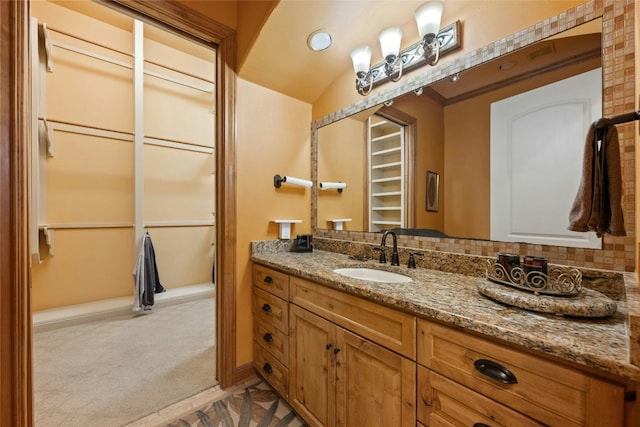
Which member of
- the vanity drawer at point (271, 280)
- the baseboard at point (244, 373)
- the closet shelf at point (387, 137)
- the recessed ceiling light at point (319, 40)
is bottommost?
the baseboard at point (244, 373)

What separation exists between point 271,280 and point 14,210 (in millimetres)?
1204

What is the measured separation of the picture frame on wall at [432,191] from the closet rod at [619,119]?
2.53ft

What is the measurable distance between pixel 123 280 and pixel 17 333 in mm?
2437

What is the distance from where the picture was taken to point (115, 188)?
3078 mm

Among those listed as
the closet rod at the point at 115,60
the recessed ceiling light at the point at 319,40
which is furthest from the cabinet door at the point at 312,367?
the closet rod at the point at 115,60

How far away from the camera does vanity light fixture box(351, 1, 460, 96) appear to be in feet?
4.33

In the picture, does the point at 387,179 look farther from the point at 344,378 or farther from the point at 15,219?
the point at 15,219

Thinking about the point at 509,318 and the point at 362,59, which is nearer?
the point at 509,318

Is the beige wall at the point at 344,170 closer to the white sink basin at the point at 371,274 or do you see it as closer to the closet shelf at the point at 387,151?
the closet shelf at the point at 387,151

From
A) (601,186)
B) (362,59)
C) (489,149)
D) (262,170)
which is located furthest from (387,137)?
(601,186)

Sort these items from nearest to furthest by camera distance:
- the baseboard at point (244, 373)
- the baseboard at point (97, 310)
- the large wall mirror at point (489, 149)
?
1. the large wall mirror at point (489, 149)
2. the baseboard at point (244, 373)
3. the baseboard at point (97, 310)

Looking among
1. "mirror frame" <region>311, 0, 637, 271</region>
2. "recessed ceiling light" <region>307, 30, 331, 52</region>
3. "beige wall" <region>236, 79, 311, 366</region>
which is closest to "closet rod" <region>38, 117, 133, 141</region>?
"beige wall" <region>236, 79, 311, 366</region>

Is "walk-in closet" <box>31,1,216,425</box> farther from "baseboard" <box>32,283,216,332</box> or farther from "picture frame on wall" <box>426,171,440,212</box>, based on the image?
"picture frame on wall" <box>426,171,440,212</box>

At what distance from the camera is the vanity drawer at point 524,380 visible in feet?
1.74
